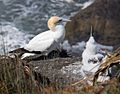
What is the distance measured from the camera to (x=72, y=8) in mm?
23062

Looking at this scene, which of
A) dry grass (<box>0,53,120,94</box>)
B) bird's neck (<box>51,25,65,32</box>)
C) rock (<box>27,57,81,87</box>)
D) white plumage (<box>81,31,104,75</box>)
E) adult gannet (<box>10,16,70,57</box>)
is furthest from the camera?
bird's neck (<box>51,25,65,32</box>)

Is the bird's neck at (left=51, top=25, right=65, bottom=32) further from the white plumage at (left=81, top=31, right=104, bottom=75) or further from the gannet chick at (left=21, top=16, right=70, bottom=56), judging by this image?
the white plumage at (left=81, top=31, right=104, bottom=75)

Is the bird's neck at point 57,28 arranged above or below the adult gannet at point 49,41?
above

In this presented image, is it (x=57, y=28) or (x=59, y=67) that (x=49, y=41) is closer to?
(x=57, y=28)

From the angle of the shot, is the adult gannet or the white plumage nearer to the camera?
the white plumage

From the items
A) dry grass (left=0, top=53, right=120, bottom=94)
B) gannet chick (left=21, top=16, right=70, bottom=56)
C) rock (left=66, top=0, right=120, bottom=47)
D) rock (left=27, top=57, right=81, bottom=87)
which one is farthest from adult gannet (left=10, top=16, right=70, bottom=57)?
dry grass (left=0, top=53, right=120, bottom=94)

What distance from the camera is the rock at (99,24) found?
16.7 metres

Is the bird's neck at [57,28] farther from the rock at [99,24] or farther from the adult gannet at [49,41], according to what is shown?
the rock at [99,24]

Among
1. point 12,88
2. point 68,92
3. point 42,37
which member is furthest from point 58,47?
point 68,92

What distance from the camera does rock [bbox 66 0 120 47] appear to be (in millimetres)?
16686

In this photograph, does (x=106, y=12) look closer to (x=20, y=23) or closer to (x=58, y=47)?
(x=20, y=23)

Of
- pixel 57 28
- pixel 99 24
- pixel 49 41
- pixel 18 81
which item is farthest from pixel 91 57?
pixel 99 24

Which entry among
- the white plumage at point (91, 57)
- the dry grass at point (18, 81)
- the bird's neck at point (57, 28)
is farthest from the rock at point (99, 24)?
the dry grass at point (18, 81)

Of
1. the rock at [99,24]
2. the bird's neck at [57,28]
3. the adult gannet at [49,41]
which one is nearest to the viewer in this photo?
the adult gannet at [49,41]
